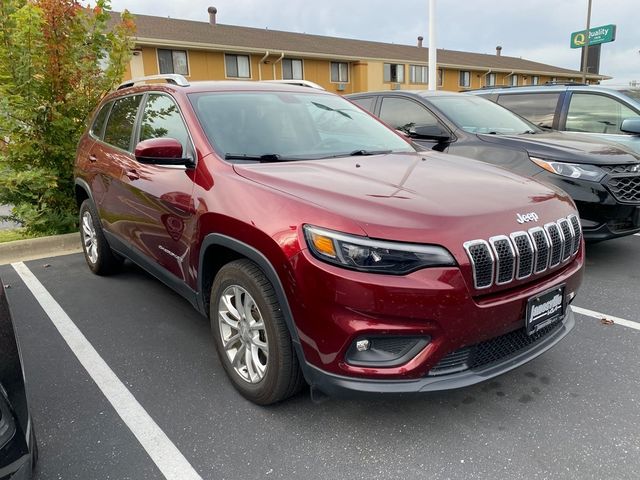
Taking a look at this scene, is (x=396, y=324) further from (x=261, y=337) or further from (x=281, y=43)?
(x=281, y=43)

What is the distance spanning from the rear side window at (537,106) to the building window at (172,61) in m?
21.4

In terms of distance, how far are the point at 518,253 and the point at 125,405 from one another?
2.16 metres

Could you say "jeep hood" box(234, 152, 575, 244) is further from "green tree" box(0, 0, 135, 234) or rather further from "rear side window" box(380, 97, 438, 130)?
"green tree" box(0, 0, 135, 234)

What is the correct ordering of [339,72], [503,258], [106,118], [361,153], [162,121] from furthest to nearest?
[339,72] < [106,118] < [162,121] < [361,153] < [503,258]

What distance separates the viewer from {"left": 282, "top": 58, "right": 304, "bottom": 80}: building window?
2902 centimetres

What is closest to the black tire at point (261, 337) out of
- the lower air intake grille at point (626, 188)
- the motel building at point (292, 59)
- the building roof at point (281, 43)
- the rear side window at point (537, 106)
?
the lower air intake grille at point (626, 188)

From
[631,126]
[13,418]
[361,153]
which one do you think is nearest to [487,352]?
[361,153]

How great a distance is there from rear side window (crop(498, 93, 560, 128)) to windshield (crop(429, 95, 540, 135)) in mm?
1020

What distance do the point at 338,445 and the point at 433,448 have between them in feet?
1.43

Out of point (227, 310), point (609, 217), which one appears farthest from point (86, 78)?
point (609, 217)

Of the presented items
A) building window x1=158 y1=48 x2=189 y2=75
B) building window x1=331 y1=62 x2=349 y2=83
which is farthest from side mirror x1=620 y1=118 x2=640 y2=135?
building window x1=331 y1=62 x2=349 y2=83

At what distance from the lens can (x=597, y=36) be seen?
25.0 metres

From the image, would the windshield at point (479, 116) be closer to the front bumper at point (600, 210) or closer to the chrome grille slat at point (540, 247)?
the front bumper at point (600, 210)

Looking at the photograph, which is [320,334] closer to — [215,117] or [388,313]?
[388,313]
